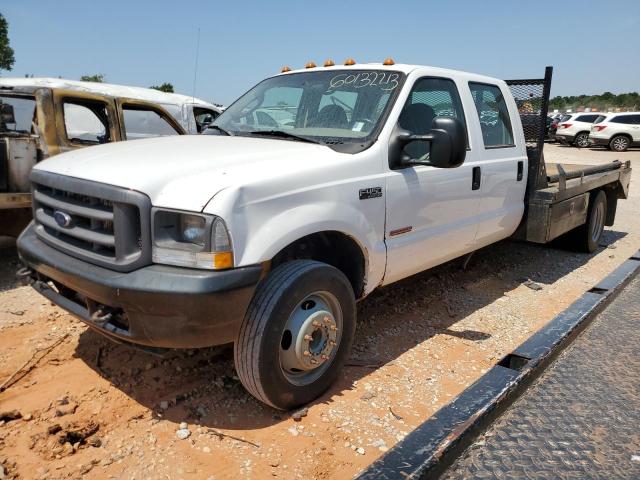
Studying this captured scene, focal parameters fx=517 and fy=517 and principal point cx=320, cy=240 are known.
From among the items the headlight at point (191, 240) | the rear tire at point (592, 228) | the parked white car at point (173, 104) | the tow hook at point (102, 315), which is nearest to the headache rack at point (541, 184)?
the rear tire at point (592, 228)

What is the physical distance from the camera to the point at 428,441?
2168 millimetres

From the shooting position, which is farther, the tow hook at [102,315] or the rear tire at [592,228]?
the rear tire at [592,228]

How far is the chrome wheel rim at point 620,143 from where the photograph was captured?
A: 23.3m

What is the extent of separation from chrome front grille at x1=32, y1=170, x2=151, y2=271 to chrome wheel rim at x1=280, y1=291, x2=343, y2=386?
2.81 feet

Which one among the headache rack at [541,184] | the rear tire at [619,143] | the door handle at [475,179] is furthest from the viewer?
the rear tire at [619,143]

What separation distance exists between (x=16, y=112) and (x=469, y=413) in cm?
690

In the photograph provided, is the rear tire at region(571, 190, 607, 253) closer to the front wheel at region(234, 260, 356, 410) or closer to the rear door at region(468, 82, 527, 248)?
the rear door at region(468, 82, 527, 248)

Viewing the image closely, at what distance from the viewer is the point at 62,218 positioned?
2.80m

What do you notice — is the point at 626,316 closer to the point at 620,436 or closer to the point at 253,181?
the point at 620,436

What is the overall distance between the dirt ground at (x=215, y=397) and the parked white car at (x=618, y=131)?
21.8 m

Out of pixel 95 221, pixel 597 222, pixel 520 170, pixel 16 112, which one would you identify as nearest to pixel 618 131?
pixel 597 222

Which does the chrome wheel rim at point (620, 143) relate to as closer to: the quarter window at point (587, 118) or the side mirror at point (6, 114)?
the quarter window at point (587, 118)

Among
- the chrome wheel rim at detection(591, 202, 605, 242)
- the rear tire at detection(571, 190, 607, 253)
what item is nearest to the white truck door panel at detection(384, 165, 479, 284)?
the rear tire at detection(571, 190, 607, 253)

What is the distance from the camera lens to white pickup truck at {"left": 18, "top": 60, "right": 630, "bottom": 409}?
243 cm
